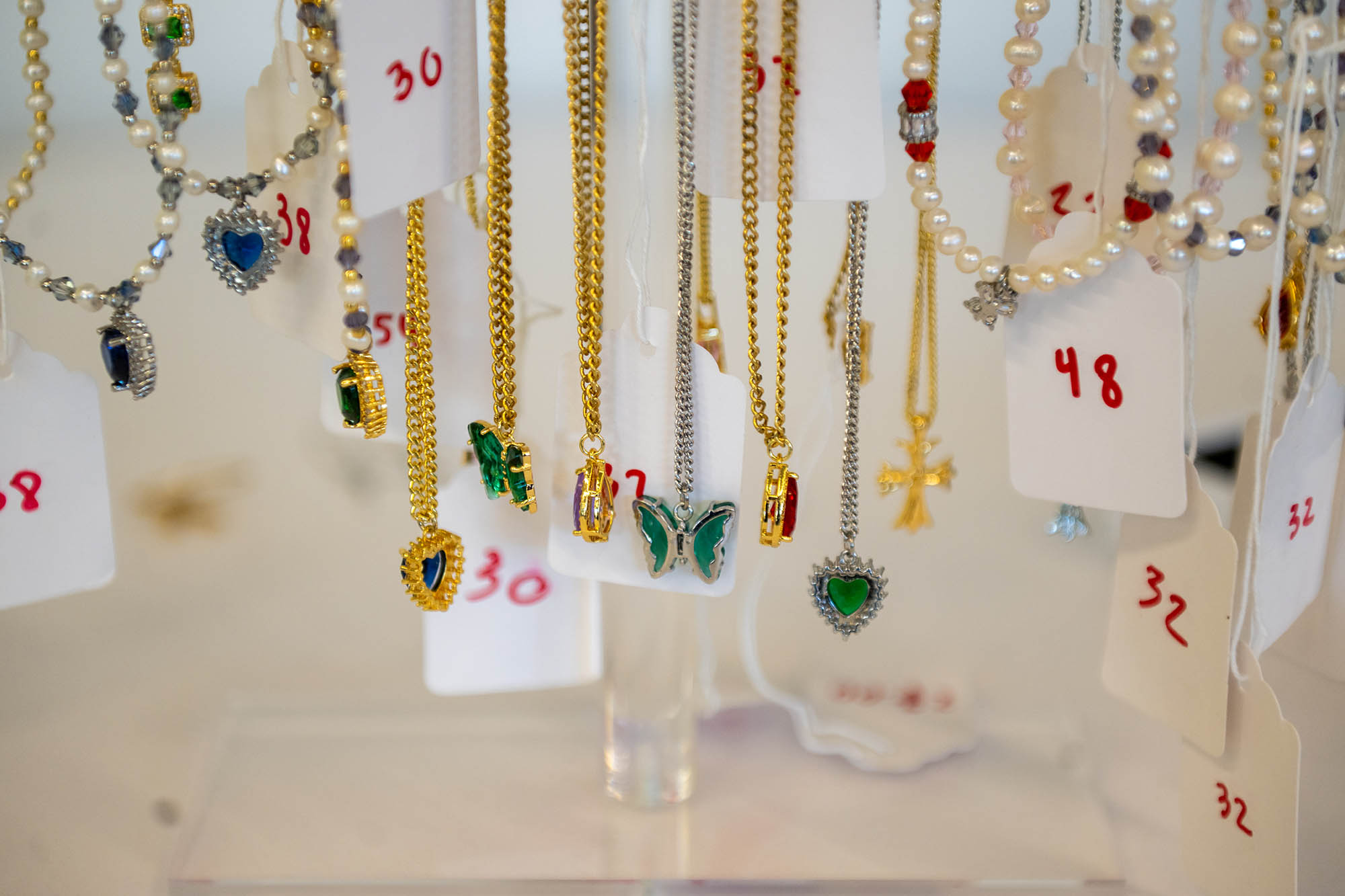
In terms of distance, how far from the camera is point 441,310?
2.38 ft

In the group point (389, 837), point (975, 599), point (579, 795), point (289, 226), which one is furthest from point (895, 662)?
point (289, 226)

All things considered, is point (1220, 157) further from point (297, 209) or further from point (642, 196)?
point (297, 209)

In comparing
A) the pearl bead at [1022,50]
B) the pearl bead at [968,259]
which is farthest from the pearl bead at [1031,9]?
the pearl bead at [968,259]

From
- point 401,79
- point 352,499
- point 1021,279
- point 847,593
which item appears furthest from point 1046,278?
point 352,499

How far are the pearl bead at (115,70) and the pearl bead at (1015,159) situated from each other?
467mm

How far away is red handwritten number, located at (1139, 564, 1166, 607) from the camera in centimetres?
63

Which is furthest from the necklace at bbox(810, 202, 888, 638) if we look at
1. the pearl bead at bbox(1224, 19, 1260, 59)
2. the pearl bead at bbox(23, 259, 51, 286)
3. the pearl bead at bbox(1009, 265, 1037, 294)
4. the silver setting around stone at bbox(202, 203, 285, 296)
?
the pearl bead at bbox(23, 259, 51, 286)

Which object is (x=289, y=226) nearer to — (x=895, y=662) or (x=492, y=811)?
(x=492, y=811)

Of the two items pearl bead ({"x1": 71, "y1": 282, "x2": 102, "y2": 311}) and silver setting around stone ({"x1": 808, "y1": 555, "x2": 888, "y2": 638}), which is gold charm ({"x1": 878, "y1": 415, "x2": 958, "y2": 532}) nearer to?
silver setting around stone ({"x1": 808, "y1": 555, "x2": 888, "y2": 638})

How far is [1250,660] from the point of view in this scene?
0.60 meters

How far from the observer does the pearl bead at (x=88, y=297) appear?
633 millimetres

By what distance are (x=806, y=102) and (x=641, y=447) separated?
0.21m

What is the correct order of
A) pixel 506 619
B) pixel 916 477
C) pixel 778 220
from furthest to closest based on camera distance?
pixel 916 477 < pixel 506 619 < pixel 778 220

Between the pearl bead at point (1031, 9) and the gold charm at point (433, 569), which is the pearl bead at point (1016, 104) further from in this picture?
the gold charm at point (433, 569)
